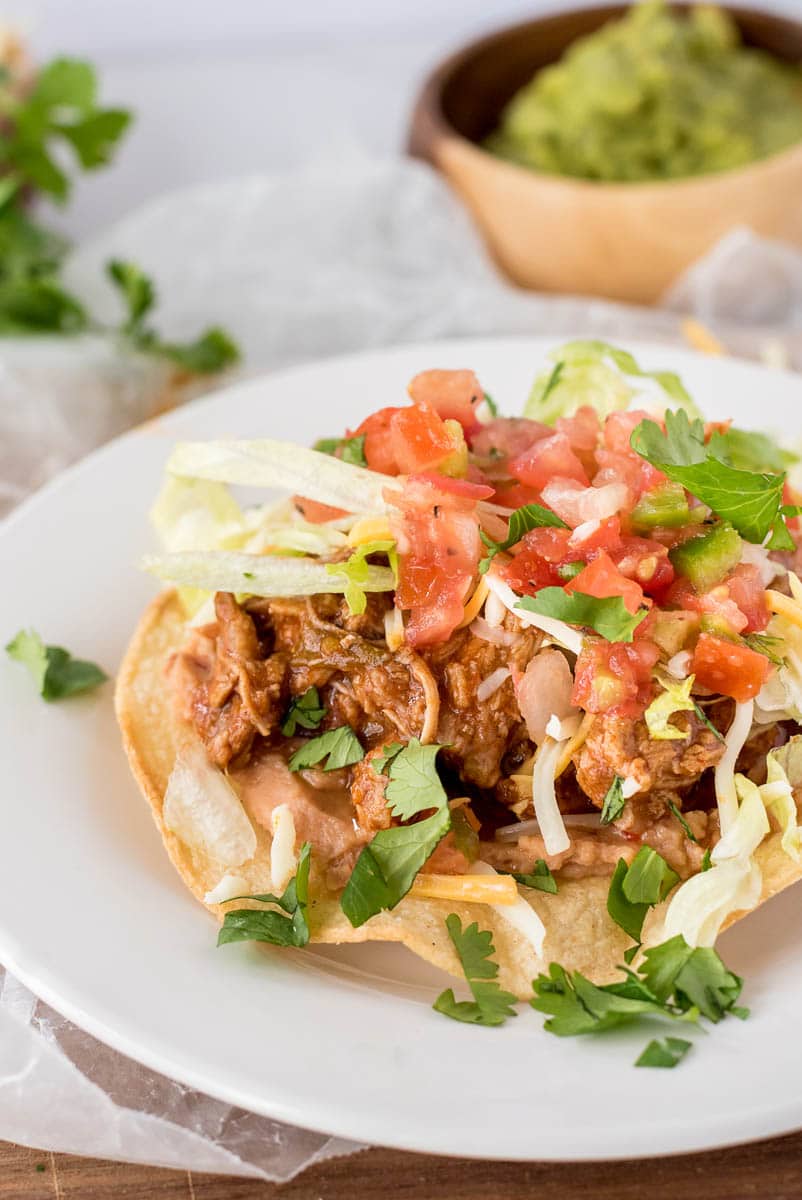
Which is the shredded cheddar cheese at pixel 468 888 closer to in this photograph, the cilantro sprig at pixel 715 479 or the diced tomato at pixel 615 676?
the diced tomato at pixel 615 676

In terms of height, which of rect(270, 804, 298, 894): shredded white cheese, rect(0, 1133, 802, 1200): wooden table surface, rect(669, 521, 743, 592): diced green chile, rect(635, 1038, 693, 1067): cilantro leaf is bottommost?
rect(0, 1133, 802, 1200): wooden table surface

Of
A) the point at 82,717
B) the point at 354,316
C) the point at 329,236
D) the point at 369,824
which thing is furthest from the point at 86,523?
the point at 329,236

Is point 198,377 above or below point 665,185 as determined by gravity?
below

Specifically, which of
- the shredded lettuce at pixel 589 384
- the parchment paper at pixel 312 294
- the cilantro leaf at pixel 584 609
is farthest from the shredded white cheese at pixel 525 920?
the parchment paper at pixel 312 294

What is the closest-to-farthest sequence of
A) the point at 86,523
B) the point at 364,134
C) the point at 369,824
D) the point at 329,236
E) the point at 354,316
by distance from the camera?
the point at 369,824, the point at 86,523, the point at 354,316, the point at 329,236, the point at 364,134

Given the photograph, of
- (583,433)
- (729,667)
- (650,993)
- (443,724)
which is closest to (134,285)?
(583,433)

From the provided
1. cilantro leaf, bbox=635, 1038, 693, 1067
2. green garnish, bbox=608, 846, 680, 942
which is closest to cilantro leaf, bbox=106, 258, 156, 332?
green garnish, bbox=608, 846, 680, 942

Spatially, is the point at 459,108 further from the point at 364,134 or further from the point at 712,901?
the point at 712,901

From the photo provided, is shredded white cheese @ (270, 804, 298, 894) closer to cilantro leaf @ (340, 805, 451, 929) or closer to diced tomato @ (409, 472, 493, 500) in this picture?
cilantro leaf @ (340, 805, 451, 929)
